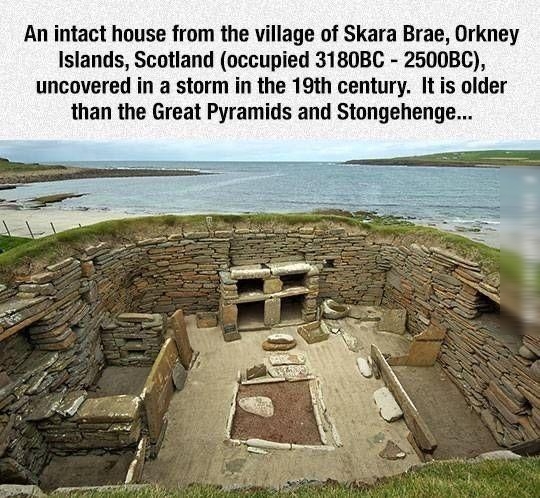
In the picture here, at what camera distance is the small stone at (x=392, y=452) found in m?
5.17

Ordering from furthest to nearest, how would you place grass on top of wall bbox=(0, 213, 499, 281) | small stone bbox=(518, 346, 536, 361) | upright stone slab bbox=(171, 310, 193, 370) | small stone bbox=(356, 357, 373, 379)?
upright stone slab bbox=(171, 310, 193, 370) → small stone bbox=(356, 357, 373, 379) → grass on top of wall bbox=(0, 213, 499, 281) → small stone bbox=(518, 346, 536, 361)

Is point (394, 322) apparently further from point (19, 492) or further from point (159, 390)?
point (19, 492)

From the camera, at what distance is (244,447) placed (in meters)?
5.34

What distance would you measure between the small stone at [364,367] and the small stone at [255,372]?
211 centimetres

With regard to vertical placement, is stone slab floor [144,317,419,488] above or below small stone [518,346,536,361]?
below

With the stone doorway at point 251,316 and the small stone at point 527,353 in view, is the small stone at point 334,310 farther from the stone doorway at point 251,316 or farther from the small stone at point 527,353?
the small stone at point 527,353

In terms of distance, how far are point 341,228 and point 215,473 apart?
7102 millimetres

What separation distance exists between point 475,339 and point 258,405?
4.42 meters

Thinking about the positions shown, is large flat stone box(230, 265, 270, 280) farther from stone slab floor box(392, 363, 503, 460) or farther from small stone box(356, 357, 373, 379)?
stone slab floor box(392, 363, 503, 460)

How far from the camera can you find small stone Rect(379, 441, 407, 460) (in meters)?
5.17

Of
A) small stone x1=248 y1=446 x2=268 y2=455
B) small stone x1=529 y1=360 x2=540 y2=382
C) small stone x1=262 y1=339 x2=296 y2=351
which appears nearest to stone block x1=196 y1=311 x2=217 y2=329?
small stone x1=262 y1=339 x2=296 y2=351

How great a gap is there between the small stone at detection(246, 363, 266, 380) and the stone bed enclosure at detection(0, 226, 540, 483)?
148cm

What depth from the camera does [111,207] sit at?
3312 cm

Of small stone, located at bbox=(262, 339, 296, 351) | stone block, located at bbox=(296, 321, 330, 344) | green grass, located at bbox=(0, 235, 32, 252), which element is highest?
green grass, located at bbox=(0, 235, 32, 252)
